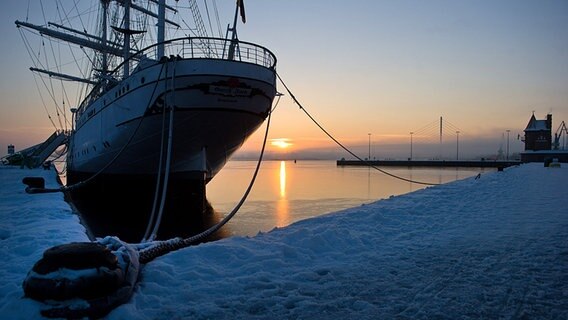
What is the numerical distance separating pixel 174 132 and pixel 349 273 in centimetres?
1162

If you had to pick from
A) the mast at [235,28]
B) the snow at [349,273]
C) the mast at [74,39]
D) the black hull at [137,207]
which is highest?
the mast at [74,39]

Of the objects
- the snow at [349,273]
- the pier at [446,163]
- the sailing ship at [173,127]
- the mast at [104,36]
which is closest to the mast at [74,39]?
the mast at [104,36]

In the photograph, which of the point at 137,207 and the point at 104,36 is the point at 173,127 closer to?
the point at 137,207

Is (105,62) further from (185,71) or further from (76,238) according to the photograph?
(76,238)

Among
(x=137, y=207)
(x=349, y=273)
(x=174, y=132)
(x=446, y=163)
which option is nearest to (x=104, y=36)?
(x=174, y=132)

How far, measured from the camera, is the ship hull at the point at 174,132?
1257 centimetres

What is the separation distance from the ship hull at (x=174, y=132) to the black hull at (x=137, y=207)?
1.2 inches

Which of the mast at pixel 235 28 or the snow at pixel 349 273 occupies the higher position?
the mast at pixel 235 28

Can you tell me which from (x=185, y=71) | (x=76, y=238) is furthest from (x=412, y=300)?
(x=185, y=71)

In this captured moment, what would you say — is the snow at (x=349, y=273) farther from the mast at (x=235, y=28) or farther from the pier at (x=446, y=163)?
the pier at (x=446, y=163)

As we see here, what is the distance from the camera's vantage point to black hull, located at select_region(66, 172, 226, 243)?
34.0 feet

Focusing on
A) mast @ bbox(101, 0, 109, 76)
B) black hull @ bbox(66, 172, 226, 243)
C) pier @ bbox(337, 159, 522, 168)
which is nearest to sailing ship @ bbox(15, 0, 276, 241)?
black hull @ bbox(66, 172, 226, 243)

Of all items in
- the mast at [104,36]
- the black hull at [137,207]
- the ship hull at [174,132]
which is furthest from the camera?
the mast at [104,36]

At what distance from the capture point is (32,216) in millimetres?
7238
